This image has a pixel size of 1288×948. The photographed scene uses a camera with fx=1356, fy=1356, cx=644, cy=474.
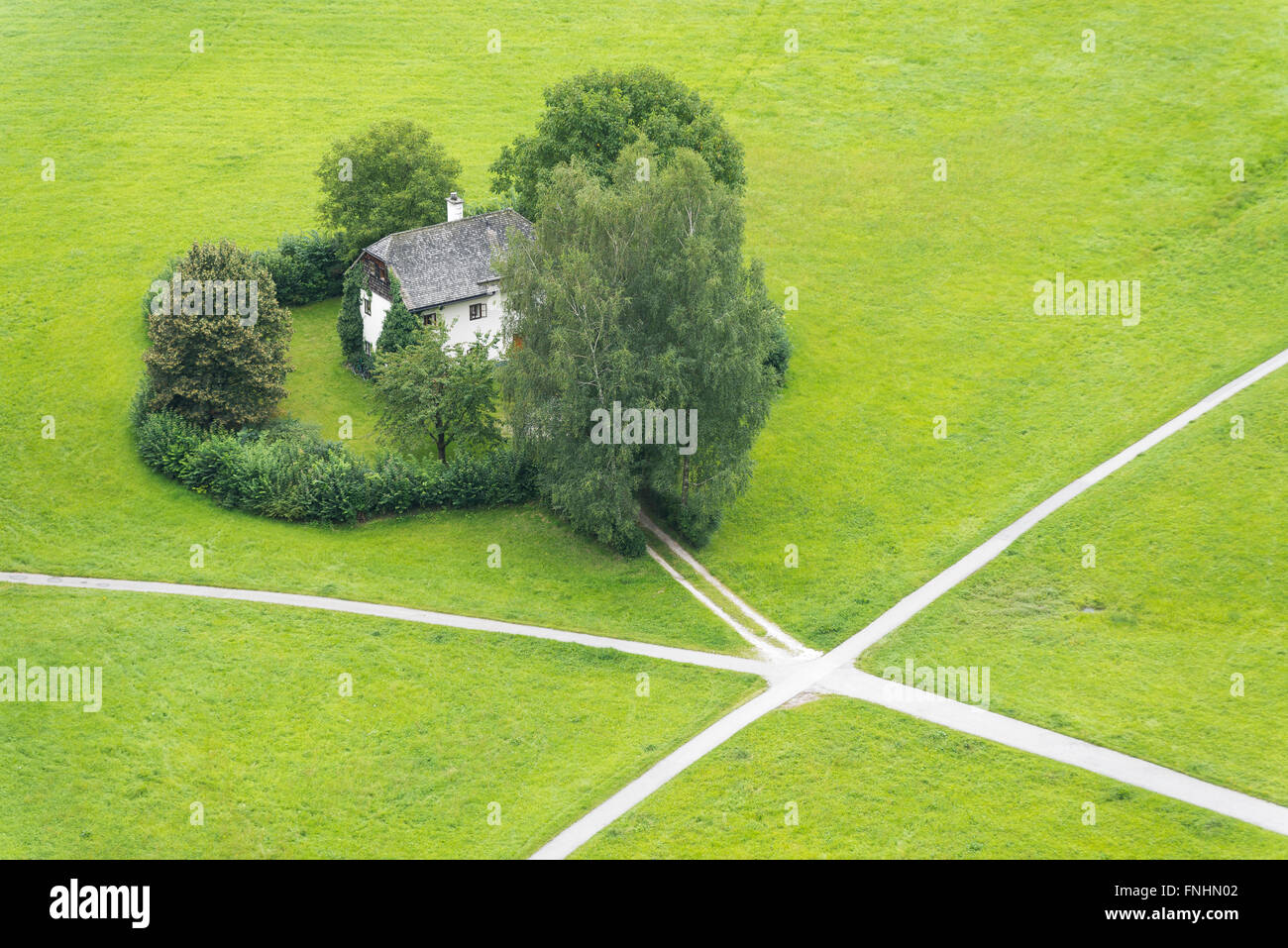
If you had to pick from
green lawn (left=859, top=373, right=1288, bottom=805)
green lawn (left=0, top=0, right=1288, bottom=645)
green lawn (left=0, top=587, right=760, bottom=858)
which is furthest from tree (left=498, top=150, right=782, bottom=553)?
green lawn (left=859, top=373, right=1288, bottom=805)

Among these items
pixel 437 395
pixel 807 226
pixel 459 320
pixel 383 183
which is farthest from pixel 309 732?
pixel 807 226

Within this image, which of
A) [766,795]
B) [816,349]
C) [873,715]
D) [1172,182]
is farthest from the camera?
[1172,182]

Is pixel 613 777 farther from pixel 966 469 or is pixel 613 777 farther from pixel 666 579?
pixel 966 469

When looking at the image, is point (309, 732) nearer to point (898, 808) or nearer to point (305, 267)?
point (898, 808)

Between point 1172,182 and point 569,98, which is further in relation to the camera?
point 1172,182

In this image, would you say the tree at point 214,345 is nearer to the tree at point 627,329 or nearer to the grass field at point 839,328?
the grass field at point 839,328
